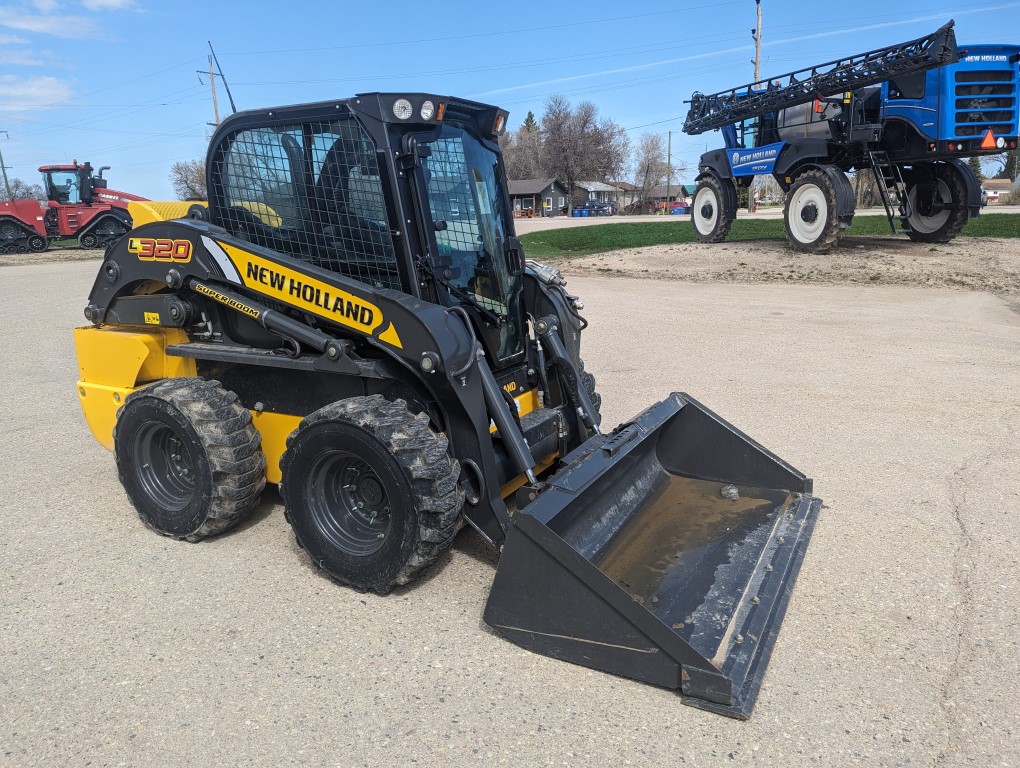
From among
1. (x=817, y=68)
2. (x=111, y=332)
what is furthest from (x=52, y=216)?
(x=111, y=332)

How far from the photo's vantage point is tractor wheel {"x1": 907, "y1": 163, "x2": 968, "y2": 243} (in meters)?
16.3

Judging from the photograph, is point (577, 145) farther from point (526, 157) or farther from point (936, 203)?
point (936, 203)

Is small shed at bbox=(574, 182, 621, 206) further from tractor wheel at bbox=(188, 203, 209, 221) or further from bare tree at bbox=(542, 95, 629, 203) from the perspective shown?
tractor wheel at bbox=(188, 203, 209, 221)

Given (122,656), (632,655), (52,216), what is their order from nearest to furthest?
(632,655) → (122,656) → (52,216)

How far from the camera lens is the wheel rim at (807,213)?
52.6 feet

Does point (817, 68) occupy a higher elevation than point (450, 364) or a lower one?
higher

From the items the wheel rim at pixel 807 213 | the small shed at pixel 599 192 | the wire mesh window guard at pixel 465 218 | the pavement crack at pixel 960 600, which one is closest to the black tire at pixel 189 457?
the wire mesh window guard at pixel 465 218

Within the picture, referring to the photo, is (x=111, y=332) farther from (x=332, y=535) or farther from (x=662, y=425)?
(x=662, y=425)

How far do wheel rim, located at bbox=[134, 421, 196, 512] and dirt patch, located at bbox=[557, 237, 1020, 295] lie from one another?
13184 millimetres

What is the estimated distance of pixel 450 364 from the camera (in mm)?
3492

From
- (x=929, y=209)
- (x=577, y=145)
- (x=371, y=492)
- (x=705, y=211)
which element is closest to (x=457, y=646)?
(x=371, y=492)

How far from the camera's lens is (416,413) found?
3.70m

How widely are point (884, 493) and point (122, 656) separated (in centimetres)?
431

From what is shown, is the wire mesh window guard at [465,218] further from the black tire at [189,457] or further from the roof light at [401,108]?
the black tire at [189,457]
